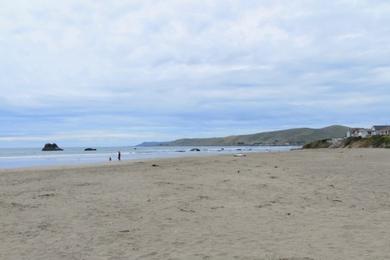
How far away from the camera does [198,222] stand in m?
9.46

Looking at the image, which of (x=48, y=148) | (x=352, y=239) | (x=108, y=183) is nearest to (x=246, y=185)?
(x=108, y=183)

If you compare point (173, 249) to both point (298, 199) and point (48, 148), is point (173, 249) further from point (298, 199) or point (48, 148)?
point (48, 148)

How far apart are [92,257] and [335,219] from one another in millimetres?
5154

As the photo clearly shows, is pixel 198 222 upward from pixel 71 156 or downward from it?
A: downward

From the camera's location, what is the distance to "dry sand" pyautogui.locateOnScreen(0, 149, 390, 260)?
7.13m

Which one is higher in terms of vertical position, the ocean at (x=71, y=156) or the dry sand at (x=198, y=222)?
the ocean at (x=71, y=156)

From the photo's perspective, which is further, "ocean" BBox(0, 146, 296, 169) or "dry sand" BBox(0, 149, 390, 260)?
"ocean" BBox(0, 146, 296, 169)

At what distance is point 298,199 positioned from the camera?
12.6m

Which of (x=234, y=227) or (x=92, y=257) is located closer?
(x=92, y=257)

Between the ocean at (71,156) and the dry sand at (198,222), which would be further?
the ocean at (71,156)

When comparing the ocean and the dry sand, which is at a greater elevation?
the ocean

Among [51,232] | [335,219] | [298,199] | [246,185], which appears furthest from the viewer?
[246,185]

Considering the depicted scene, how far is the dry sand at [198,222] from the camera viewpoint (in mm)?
7129

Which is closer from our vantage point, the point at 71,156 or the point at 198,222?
the point at 198,222
